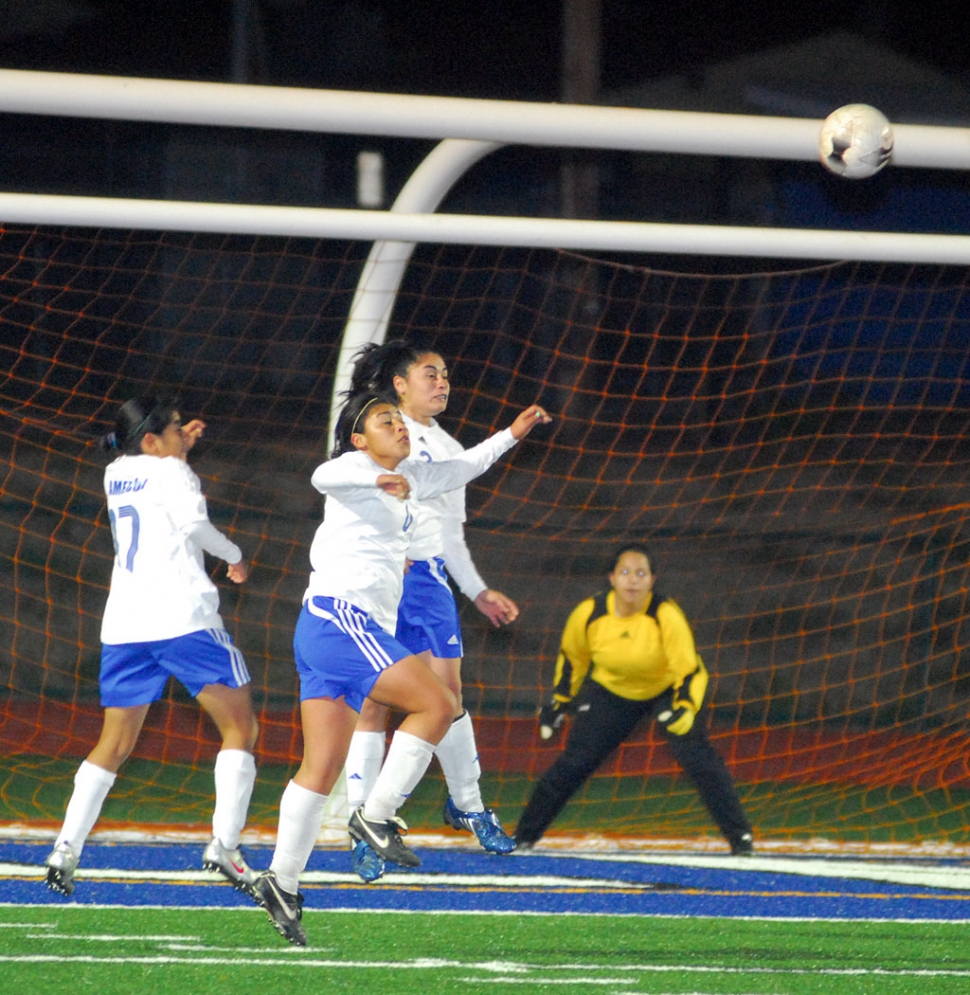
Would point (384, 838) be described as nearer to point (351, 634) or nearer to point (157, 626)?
point (351, 634)

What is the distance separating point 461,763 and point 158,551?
1259 millimetres

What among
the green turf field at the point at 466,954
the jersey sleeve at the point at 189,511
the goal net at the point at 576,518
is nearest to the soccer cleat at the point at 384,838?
the green turf field at the point at 466,954

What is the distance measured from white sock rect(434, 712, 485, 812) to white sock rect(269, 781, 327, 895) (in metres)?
1.08

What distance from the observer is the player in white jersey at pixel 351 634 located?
3.94m

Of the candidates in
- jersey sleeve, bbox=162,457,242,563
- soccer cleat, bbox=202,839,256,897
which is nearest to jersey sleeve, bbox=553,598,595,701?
jersey sleeve, bbox=162,457,242,563

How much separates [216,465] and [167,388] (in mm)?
1101

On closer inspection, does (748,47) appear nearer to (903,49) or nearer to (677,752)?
(903,49)

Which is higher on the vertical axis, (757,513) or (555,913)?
(757,513)

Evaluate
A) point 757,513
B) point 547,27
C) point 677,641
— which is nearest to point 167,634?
point 677,641

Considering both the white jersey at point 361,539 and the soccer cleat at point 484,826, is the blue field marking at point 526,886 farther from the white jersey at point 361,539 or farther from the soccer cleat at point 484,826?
the white jersey at point 361,539

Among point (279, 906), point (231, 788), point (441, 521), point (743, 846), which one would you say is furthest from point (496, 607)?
point (743, 846)

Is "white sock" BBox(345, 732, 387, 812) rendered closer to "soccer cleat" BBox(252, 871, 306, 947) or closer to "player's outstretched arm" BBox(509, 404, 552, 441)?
"soccer cleat" BBox(252, 871, 306, 947)

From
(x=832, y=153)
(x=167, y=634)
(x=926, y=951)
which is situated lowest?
(x=926, y=951)

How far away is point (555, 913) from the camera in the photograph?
4871 millimetres
